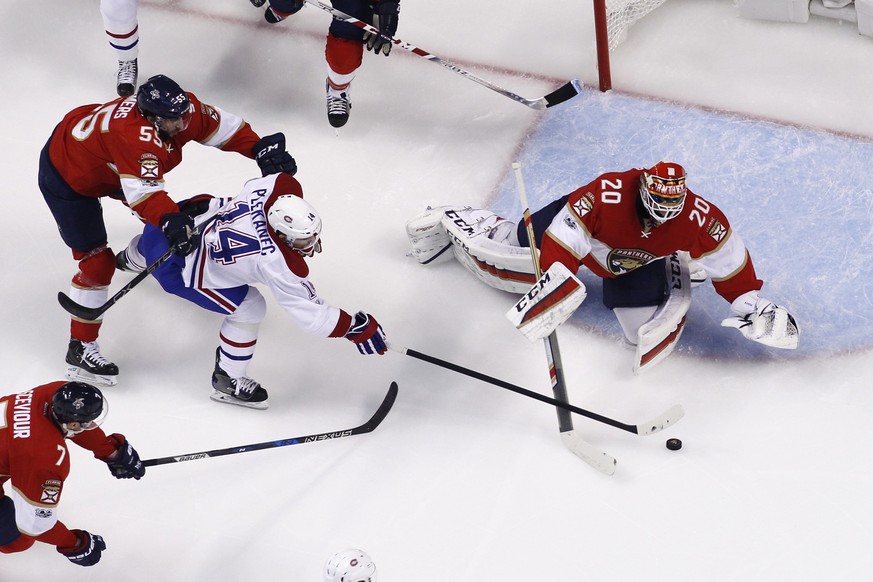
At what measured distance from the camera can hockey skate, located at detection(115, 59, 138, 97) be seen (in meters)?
5.54

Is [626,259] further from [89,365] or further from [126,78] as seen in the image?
[126,78]

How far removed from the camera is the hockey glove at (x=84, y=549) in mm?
4043

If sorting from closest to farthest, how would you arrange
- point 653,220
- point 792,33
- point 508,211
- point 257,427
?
1. point 653,220
2. point 257,427
3. point 508,211
4. point 792,33

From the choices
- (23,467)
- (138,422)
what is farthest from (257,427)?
(23,467)

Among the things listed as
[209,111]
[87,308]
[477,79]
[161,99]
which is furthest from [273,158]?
[477,79]

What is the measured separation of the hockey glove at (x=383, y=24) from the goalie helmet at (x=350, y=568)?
247cm

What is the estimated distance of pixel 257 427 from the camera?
4.57 meters

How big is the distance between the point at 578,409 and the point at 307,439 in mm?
899

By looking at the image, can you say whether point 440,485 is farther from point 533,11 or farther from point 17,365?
point 533,11

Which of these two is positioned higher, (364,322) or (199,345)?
(364,322)

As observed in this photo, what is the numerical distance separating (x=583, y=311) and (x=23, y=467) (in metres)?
2.04

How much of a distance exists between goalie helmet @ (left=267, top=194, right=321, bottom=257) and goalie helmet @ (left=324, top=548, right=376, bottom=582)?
1.14 m

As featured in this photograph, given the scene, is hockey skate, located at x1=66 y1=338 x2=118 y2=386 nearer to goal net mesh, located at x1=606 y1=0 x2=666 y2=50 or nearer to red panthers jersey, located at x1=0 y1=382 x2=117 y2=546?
red panthers jersey, located at x1=0 y1=382 x2=117 y2=546

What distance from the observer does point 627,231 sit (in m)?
4.32
